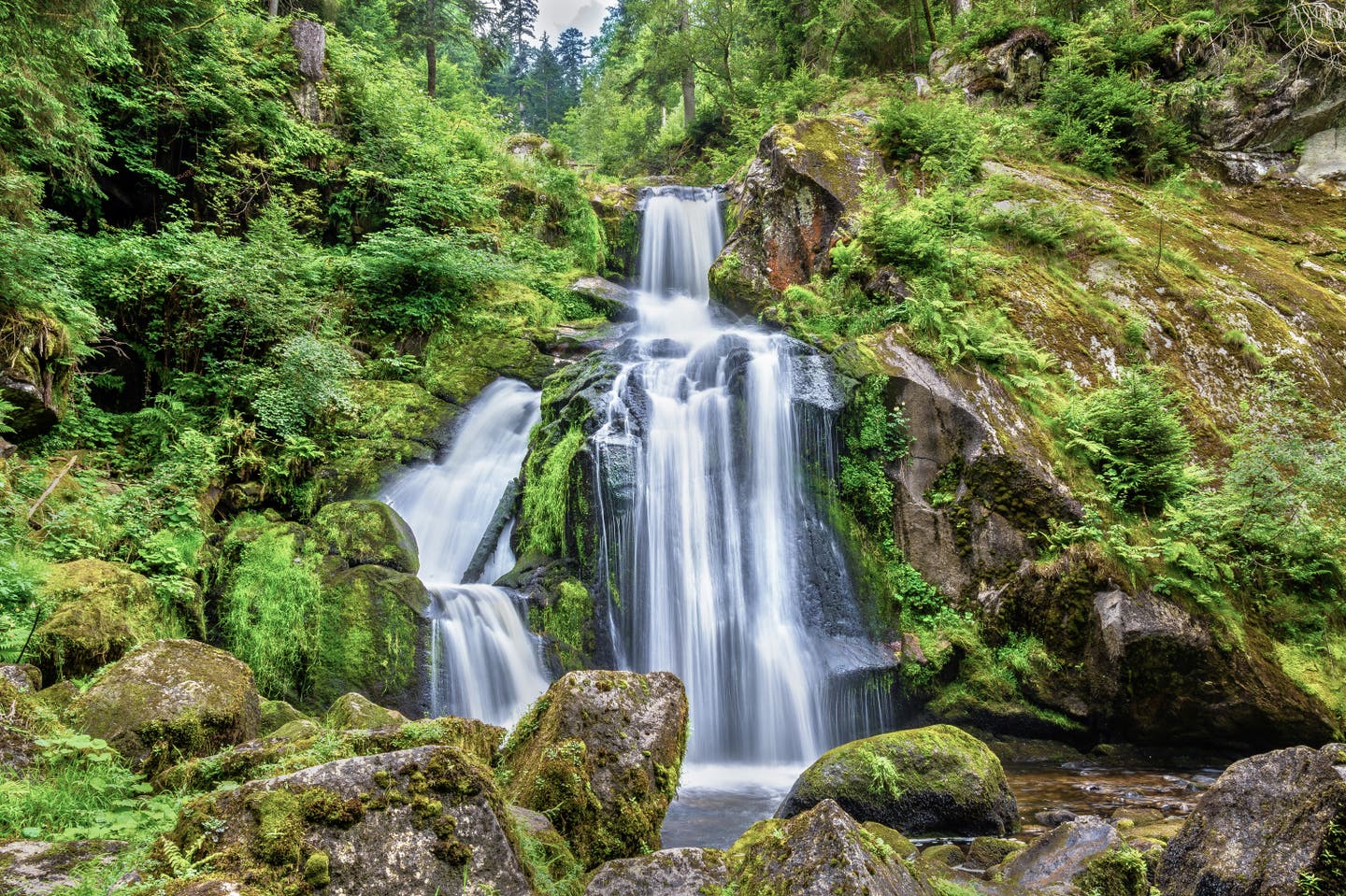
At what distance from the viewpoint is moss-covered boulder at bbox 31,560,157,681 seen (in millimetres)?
4941

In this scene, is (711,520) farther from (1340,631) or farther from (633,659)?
(1340,631)

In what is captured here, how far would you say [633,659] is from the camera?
857 centimetres

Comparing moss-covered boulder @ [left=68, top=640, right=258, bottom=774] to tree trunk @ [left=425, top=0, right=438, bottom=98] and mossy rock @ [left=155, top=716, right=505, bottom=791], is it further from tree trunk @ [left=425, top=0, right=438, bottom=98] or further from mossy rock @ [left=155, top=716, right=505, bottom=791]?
tree trunk @ [left=425, top=0, right=438, bottom=98]

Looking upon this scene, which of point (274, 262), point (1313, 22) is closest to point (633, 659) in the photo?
point (274, 262)

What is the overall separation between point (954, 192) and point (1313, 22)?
9689 millimetres

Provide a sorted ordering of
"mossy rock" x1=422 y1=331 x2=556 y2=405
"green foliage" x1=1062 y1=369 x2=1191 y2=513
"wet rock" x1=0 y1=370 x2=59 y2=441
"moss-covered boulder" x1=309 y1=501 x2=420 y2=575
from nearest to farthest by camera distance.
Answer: "wet rock" x1=0 y1=370 x2=59 y2=441, "moss-covered boulder" x1=309 y1=501 x2=420 y2=575, "green foliage" x1=1062 y1=369 x2=1191 y2=513, "mossy rock" x1=422 y1=331 x2=556 y2=405

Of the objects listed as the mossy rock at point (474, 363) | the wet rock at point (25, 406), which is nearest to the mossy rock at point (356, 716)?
the wet rock at point (25, 406)

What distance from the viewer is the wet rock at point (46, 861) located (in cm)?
219

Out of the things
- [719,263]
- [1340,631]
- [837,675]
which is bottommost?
[837,675]

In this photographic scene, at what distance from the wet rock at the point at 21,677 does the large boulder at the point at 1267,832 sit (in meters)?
6.43

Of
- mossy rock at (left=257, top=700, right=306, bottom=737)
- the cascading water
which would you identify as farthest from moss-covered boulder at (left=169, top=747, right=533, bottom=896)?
the cascading water

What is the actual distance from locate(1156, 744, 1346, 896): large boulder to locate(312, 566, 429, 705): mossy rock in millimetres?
6797

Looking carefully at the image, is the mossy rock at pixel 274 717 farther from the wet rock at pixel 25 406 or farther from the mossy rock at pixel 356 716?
the wet rock at pixel 25 406

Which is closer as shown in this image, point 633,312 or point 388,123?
point 388,123
